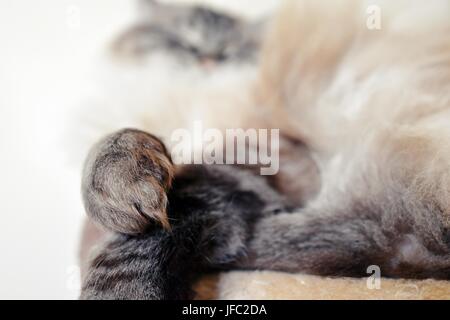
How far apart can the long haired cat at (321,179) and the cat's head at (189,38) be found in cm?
8

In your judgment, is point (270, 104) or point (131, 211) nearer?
point (131, 211)

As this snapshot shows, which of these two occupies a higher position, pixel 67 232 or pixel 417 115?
pixel 417 115

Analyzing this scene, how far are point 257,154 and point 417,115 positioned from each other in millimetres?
308

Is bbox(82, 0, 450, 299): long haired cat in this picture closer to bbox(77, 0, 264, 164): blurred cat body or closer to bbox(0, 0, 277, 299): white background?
bbox(77, 0, 264, 164): blurred cat body

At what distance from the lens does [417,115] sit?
87 cm

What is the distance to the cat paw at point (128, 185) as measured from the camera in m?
0.69

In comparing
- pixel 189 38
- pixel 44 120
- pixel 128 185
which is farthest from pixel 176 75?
pixel 128 185

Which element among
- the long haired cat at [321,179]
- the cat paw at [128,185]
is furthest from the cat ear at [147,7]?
the cat paw at [128,185]

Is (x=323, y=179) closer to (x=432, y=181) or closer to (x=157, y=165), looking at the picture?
(x=432, y=181)

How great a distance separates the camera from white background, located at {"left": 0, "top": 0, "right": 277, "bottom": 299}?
1.02 m

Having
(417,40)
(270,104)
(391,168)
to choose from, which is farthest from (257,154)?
(417,40)

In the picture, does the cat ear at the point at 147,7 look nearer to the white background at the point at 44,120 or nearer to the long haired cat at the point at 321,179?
the white background at the point at 44,120

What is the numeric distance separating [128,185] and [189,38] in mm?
539

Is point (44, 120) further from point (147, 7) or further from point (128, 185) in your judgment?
point (128, 185)
